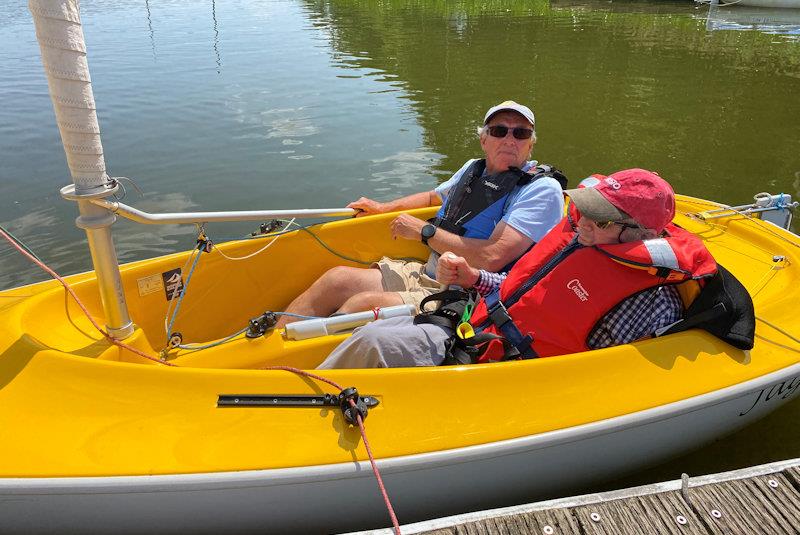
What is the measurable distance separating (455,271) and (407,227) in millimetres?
606

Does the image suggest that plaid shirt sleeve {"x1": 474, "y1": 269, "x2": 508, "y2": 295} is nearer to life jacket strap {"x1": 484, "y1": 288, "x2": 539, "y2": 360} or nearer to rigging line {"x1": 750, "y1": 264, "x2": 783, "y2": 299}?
life jacket strap {"x1": 484, "y1": 288, "x2": 539, "y2": 360}

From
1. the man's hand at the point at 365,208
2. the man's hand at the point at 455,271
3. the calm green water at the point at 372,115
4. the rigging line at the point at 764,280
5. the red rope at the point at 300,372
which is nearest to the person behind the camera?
the red rope at the point at 300,372

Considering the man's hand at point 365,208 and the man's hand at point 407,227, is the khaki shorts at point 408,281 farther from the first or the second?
the man's hand at point 365,208

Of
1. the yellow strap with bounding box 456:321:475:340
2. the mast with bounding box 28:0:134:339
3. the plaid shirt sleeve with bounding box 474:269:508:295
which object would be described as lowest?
the yellow strap with bounding box 456:321:475:340

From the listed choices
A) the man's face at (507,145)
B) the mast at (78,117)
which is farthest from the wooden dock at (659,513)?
the man's face at (507,145)

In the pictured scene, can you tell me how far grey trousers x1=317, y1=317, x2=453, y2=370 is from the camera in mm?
2451

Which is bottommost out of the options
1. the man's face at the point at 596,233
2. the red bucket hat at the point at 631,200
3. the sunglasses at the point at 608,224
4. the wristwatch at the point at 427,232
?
the wristwatch at the point at 427,232

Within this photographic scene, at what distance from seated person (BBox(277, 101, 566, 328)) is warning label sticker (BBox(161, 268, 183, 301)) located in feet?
1.99

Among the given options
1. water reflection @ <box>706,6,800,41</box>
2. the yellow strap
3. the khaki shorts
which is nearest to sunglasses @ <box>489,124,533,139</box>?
the khaki shorts

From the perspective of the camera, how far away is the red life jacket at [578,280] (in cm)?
223

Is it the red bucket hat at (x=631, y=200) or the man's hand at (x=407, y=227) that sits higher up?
the red bucket hat at (x=631, y=200)

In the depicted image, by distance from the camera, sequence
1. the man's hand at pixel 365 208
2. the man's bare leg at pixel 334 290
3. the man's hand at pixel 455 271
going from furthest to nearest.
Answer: the man's hand at pixel 365 208
the man's bare leg at pixel 334 290
the man's hand at pixel 455 271

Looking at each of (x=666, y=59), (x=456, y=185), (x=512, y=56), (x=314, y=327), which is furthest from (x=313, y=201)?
(x=666, y=59)

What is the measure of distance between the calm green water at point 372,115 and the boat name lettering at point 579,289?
3.79 ft
